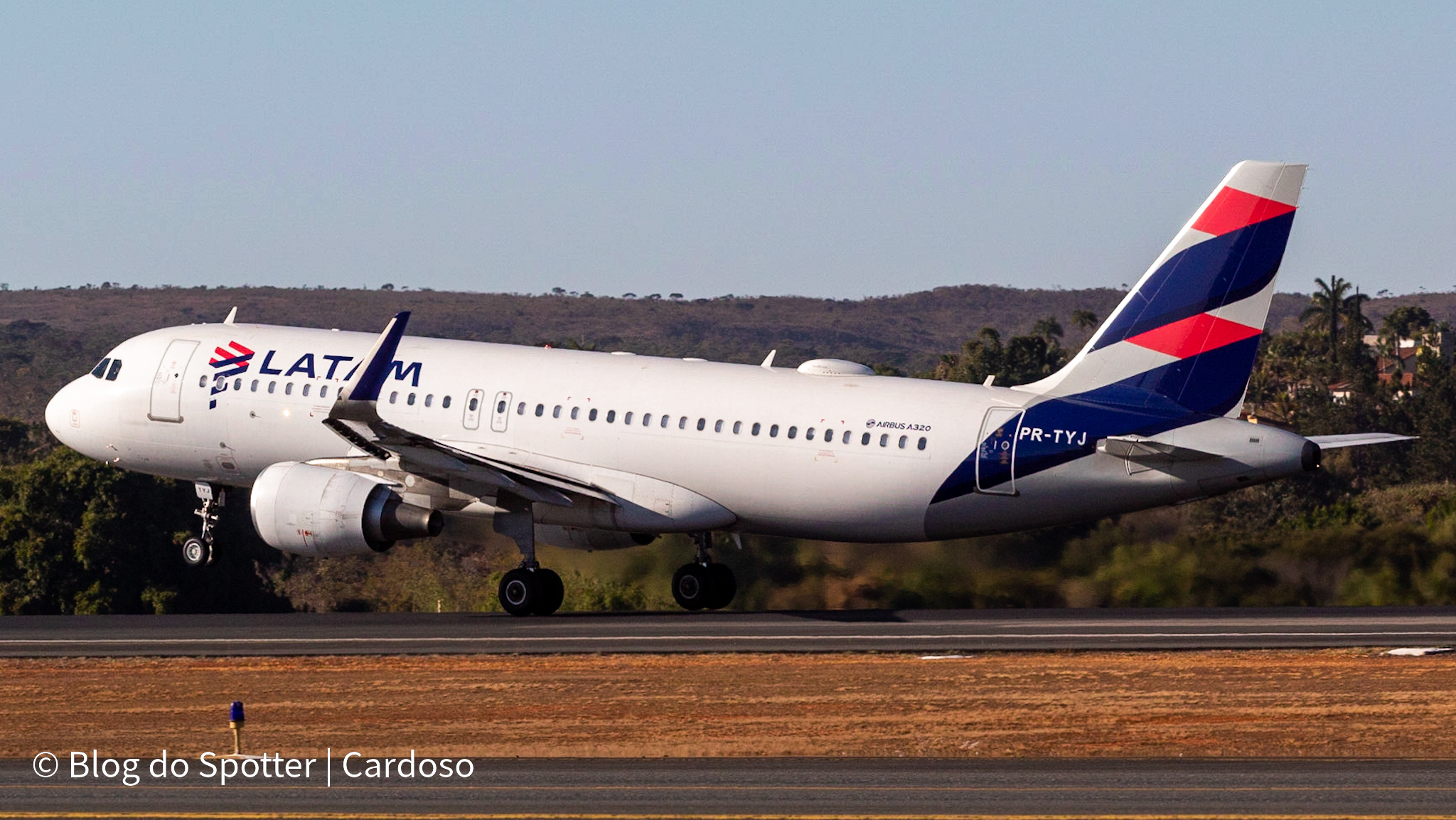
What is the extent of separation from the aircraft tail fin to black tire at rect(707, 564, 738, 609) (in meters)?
8.63

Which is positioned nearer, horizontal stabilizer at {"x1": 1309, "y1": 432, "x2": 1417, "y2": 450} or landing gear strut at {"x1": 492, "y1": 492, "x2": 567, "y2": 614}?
horizontal stabilizer at {"x1": 1309, "y1": 432, "x2": 1417, "y2": 450}

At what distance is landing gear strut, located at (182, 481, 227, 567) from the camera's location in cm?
3878

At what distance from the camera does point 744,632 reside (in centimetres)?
3238

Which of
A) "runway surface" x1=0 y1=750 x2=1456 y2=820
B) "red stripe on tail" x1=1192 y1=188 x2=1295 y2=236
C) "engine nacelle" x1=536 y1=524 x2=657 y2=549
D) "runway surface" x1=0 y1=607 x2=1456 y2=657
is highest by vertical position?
"red stripe on tail" x1=1192 y1=188 x2=1295 y2=236

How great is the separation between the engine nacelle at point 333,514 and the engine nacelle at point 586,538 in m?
3.07

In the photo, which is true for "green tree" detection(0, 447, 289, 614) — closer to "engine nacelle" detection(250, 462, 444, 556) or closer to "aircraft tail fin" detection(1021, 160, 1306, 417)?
"engine nacelle" detection(250, 462, 444, 556)

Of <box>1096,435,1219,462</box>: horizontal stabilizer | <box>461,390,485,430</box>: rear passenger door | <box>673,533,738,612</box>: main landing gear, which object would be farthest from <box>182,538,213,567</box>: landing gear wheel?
<box>1096,435,1219,462</box>: horizontal stabilizer

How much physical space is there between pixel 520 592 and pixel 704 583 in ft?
11.7

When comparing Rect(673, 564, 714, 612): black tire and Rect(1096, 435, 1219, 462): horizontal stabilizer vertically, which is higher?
Rect(1096, 435, 1219, 462): horizontal stabilizer

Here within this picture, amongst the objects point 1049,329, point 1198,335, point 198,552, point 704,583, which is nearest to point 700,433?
point 704,583

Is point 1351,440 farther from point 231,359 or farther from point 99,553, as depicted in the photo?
point 99,553

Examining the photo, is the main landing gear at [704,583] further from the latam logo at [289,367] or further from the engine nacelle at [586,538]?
the latam logo at [289,367]

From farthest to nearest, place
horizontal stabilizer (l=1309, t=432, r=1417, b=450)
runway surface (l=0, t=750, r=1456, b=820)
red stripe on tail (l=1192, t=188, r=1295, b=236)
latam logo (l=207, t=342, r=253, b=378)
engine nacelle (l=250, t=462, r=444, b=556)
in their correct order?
latam logo (l=207, t=342, r=253, b=378)
engine nacelle (l=250, t=462, r=444, b=556)
red stripe on tail (l=1192, t=188, r=1295, b=236)
horizontal stabilizer (l=1309, t=432, r=1417, b=450)
runway surface (l=0, t=750, r=1456, b=820)

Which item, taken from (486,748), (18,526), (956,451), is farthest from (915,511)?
(18,526)
